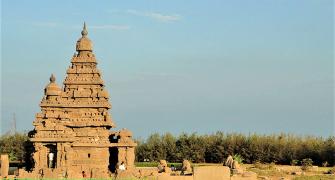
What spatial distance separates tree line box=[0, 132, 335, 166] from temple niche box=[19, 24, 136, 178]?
43.1 ft

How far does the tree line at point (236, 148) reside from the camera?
4498cm

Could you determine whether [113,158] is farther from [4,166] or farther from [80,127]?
[4,166]

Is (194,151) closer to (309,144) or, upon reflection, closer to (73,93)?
(309,144)

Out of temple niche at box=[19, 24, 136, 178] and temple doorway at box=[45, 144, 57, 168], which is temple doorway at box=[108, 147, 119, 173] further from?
temple doorway at box=[45, 144, 57, 168]

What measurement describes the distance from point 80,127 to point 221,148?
56.9ft

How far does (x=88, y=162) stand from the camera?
1243 inches

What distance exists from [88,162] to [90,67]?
6067 mm

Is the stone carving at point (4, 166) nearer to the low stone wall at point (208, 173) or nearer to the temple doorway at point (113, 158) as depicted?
the temple doorway at point (113, 158)

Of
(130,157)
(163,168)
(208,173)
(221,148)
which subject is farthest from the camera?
(221,148)

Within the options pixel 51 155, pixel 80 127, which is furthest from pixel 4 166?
pixel 80 127

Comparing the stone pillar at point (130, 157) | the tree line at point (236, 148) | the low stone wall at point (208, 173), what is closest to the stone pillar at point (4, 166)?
the stone pillar at point (130, 157)

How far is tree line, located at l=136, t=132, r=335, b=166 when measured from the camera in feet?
148

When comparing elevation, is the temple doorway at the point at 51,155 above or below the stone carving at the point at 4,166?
above

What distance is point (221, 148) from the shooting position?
1864 inches
